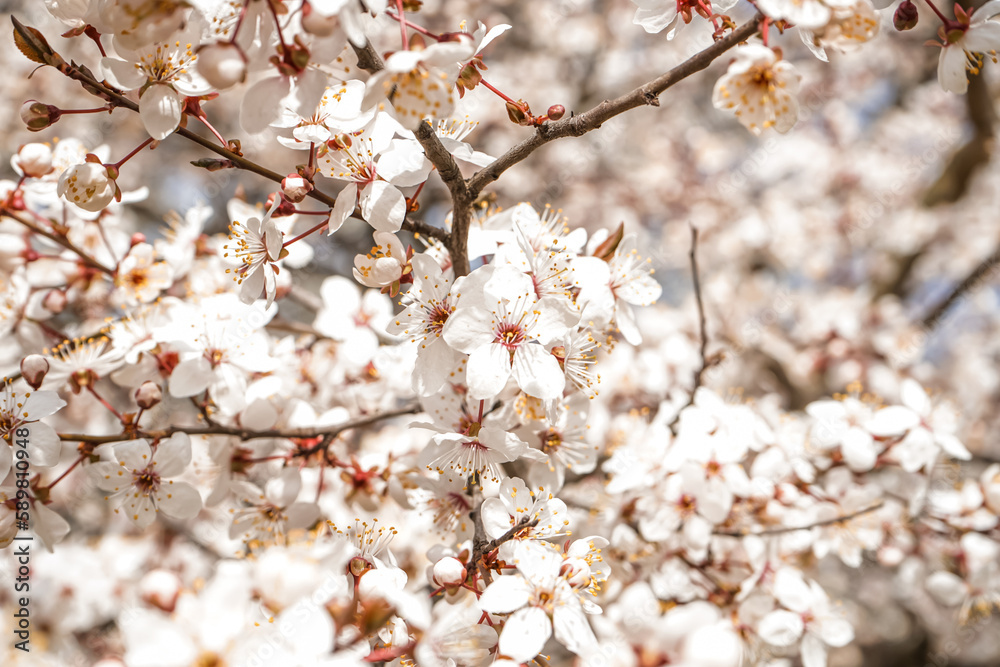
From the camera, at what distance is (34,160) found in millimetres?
1631

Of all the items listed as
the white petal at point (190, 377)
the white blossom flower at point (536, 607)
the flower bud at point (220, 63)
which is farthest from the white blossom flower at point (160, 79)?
the white blossom flower at point (536, 607)

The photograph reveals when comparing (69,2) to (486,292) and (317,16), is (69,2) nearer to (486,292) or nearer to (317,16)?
(317,16)

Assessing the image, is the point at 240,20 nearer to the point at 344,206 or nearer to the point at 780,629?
the point at 344,206

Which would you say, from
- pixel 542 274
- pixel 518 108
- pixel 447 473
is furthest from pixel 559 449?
pixel 518 108

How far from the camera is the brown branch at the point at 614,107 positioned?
43.1 inches

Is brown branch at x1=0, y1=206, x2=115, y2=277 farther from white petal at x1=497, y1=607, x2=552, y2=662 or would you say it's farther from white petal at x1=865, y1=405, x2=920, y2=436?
white petal at x1=865, y1=405, x2=920, y2=436

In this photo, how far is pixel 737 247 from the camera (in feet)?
17.3

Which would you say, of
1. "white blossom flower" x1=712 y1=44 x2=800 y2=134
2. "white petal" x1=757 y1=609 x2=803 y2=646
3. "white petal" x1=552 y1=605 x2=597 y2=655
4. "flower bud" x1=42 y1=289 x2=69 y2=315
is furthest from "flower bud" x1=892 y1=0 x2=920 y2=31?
"flower bud" x1=42 y1=289 x2=69 y2=315

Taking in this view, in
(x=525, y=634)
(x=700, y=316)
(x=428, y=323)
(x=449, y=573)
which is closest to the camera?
(x=525, y=634)

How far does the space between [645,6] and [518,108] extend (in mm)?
418

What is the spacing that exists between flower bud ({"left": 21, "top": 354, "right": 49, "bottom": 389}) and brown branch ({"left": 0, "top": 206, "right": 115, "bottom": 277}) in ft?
1.71

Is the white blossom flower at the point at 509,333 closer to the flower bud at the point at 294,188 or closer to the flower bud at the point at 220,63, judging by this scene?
the flower bud at the point at 294,188

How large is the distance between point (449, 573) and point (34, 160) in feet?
5.19

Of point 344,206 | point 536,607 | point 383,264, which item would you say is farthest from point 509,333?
point 536,607
